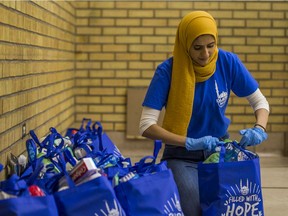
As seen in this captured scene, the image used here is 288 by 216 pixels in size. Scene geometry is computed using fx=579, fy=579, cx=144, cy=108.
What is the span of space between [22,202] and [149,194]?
55 centimetres

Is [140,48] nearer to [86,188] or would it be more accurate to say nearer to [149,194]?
[149,194]

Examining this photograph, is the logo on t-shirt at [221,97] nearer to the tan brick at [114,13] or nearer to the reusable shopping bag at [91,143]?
the reusable shopping bag at [91,143]

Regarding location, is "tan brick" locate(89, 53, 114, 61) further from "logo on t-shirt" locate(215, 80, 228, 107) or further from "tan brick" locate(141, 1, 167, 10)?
"logo on t-shirt" locate(215, 80, 228, 107)

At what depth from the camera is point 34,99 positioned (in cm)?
359

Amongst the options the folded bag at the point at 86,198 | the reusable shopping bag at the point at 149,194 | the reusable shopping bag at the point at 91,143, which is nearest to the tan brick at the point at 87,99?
the reusable shopping bag at the point at 91,143

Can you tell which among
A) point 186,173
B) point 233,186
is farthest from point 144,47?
point 233,186

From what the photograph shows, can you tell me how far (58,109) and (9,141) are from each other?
1.83 meters

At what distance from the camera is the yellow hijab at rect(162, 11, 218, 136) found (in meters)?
2.99

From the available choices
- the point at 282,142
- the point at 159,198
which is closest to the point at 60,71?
the point at 282,142

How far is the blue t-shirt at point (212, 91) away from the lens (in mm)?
3062

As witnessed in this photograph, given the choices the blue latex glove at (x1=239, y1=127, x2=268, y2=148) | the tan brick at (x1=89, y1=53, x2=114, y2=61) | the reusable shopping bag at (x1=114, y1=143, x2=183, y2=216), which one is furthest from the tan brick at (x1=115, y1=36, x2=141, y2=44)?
the reusable shopping bag at (x1=114, y1=143, x2=183, y2=216)

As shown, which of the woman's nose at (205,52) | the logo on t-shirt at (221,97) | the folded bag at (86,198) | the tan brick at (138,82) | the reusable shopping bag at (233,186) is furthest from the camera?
the tan brick at (138,82)

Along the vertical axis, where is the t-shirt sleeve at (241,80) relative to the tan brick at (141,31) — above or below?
below

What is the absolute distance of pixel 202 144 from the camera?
2779mm
